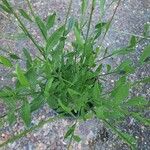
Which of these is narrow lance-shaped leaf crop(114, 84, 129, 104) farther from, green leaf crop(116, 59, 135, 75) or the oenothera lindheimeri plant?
green leaf crop(116, 59, 135, 75)

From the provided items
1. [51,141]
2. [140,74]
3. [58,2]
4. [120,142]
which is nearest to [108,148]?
[120,142]

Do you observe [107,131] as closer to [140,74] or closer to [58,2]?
[140,74]

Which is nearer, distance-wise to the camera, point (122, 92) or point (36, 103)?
point (122, 92)

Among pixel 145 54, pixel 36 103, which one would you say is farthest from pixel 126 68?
pixel 36 103

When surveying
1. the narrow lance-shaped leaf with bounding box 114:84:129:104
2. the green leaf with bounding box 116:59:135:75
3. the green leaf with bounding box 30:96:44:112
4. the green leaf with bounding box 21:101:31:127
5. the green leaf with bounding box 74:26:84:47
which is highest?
the green leaf with bounding box 74:26:84:47

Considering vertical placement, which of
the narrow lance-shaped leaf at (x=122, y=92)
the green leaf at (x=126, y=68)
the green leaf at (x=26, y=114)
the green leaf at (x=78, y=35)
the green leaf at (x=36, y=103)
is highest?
the green leaf at (x=78, y=35)

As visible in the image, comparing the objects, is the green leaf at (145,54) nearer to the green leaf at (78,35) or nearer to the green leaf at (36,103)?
the green leaf at (78,35)

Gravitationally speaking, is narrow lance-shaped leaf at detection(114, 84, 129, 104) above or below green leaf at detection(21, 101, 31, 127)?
above

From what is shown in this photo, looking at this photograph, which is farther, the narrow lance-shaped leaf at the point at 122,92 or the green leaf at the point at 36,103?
the green leaf at the point at 36,103

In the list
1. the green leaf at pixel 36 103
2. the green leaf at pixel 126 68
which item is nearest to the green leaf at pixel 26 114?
the green leaf at pixel 36 103

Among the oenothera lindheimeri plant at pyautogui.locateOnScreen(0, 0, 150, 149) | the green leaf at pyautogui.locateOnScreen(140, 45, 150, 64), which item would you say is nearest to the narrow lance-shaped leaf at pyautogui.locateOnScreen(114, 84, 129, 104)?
the oenothera lindheimeri plant at pyautogui.locateOnScreen(0, 0, 150, 149)

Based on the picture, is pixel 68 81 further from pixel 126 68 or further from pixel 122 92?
pixel 122 92
